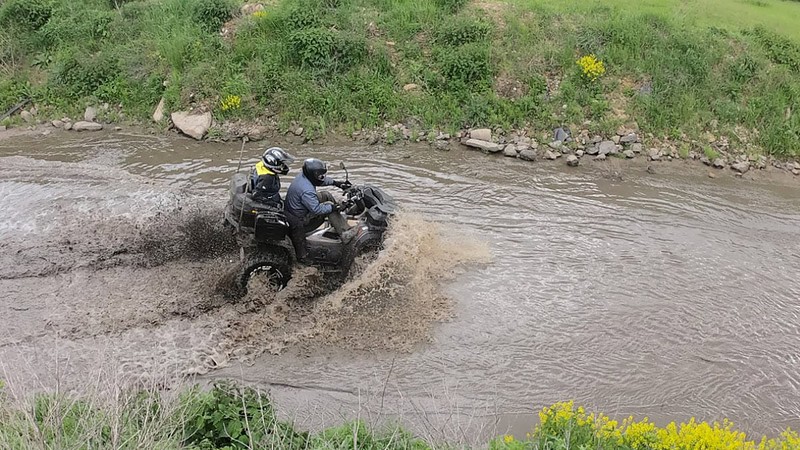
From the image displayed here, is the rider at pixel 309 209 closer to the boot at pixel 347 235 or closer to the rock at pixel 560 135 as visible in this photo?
the boot at pixel 347 235

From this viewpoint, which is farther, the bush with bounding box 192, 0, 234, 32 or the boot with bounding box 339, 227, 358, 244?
the bush with bounding box 192, 0, 234, 32

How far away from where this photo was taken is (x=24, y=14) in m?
15.6

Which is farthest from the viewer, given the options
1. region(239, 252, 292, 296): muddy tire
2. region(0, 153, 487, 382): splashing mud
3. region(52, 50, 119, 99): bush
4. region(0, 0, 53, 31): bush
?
region(0, 0, 53, 31): bush

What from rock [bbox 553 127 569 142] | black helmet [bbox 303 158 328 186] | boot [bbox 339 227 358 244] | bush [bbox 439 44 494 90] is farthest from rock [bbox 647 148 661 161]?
black helmet [bbox 303 158 328 186]

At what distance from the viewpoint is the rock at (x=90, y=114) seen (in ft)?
44.8

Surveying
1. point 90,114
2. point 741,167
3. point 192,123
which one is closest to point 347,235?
point 192,123

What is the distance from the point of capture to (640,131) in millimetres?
12312

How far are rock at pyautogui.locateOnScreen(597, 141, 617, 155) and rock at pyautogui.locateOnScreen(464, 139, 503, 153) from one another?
75.5 inches

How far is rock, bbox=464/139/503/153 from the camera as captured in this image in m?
12.2

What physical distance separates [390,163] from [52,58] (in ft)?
30.3

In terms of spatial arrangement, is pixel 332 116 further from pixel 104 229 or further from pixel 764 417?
pixel 764 417

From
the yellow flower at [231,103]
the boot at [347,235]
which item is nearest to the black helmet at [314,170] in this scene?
the boot at [347,235]

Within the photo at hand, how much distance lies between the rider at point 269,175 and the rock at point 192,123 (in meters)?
5.94

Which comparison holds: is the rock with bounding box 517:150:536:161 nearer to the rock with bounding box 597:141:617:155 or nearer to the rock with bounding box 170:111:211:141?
the rock with bounding box 597:141:617:155
